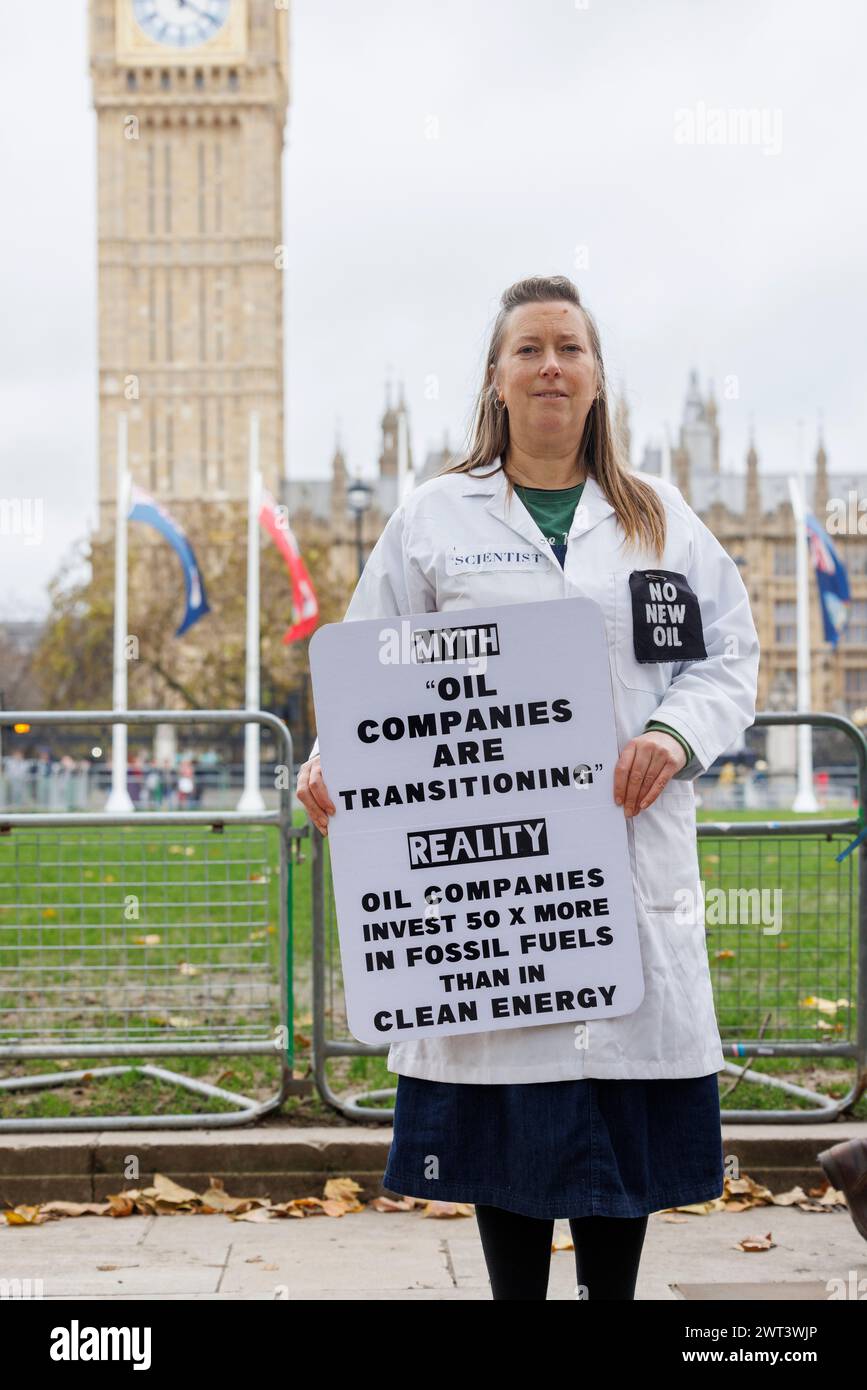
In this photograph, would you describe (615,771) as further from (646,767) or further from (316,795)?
(316,795)

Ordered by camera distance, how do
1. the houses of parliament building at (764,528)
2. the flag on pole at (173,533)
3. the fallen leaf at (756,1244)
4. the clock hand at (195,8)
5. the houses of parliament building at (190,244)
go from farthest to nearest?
the houses of parliament building at (764,528) → the houses of parliament building at (190,244) → the clock hand at (195,8) → the flag on pole at (173,533) → the fallen leaf at (756,1244)

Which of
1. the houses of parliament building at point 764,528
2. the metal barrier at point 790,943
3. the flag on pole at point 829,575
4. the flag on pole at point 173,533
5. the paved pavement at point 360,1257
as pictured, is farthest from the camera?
the houses of parliament building at point 764,528

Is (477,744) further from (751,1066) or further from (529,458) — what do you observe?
(751,1066)

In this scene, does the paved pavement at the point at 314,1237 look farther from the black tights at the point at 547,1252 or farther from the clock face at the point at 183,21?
the clock face at the point at 183,21

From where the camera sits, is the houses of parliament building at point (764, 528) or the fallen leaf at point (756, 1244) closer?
the fallen leaf at point (756, 1244)

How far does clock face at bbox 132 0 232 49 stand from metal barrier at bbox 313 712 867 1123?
80582mm

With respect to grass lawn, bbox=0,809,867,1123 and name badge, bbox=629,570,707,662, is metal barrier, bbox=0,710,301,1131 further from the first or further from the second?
name badge, bbox=629,570,707,662

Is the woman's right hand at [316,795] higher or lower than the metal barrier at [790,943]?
higher

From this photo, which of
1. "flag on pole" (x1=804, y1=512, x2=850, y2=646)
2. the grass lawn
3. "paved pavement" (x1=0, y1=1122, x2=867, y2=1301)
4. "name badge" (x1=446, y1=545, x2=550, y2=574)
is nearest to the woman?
"name badge" (x1=446, y1=545, x2=550, y2=574)

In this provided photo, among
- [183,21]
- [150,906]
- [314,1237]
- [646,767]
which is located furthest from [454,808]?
[183,21]

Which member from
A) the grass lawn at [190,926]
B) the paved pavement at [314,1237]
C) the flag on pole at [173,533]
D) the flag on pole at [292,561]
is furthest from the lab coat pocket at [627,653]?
the flag on pole at [173,533]

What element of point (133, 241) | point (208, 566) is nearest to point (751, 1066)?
point (208, 566)

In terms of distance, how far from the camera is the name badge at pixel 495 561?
287 centimetres

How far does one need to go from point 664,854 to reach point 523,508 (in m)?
0.69
